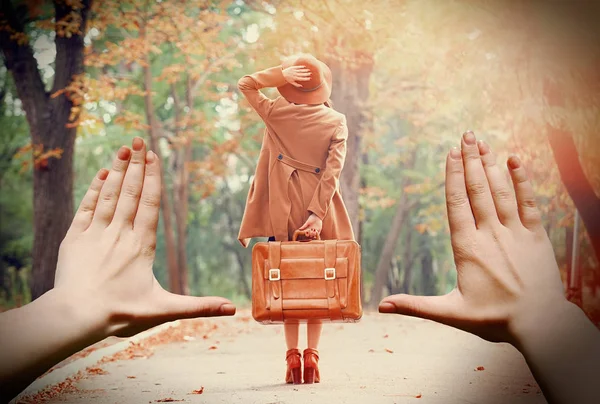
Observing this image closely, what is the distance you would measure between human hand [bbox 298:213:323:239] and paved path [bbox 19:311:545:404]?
0.91 metres

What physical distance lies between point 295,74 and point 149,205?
264 cm

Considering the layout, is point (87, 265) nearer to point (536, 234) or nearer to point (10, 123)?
point (536, 234)

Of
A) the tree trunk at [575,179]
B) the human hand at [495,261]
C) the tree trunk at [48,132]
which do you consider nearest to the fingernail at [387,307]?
the human hand at [495,261]

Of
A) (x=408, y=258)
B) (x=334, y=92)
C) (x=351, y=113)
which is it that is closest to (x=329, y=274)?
(x=334, y=92)

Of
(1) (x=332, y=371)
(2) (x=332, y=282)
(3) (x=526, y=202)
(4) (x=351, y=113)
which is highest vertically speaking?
(4) (x=351, y=113)

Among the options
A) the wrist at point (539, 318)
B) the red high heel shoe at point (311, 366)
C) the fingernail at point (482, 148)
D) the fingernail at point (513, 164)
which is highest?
the fingernail at point (482, 148)

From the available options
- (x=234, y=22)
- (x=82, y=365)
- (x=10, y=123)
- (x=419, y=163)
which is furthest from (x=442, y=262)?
(x=82, y=365)

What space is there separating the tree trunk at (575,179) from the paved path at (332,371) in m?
1.46

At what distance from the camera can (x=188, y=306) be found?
4.71 feet

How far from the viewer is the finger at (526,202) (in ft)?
4.25

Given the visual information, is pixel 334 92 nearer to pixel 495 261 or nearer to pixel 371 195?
pixel 371 195

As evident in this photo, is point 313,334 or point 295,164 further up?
point 295,164

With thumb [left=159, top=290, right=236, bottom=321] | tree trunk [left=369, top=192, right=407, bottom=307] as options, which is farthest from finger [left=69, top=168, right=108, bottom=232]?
tree trunk [left=369, top=192, right=407, bottom=307]

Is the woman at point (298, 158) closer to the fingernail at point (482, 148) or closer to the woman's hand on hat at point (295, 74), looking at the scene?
the woman's hand on hat at point (295, 74)
